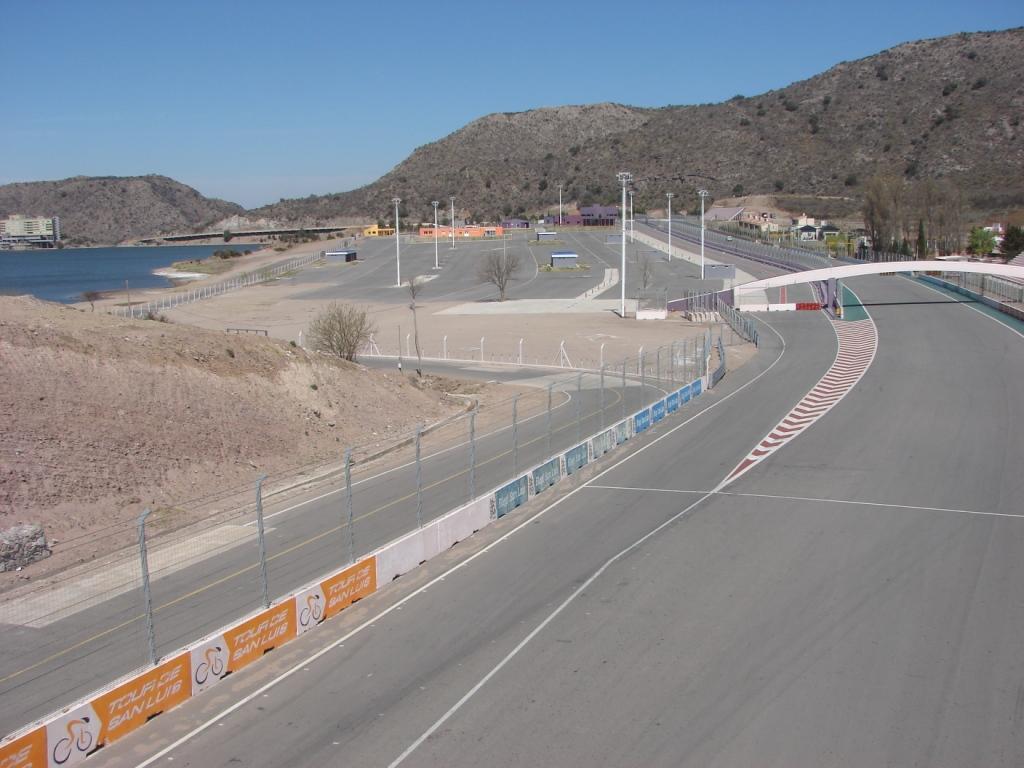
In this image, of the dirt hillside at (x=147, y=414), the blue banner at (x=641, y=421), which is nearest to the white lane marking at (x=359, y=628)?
the blue banner at (x=641, y=421)

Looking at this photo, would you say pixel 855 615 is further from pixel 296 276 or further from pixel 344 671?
pixel 296 276

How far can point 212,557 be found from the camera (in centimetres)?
1759

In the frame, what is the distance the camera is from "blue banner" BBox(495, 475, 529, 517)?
21422 mm

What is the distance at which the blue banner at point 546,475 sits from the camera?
919 inches

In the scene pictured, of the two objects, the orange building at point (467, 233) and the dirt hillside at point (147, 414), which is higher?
the orange building at point (467, 233)

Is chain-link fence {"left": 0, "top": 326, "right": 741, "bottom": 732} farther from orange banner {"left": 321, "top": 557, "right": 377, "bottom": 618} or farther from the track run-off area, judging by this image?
the track run-off area

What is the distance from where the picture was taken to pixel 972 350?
47.8 metres

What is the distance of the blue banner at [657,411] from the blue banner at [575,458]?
21.0ft

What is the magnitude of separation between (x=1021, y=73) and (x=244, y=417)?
650 feet

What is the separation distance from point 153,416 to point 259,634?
13.4 meters

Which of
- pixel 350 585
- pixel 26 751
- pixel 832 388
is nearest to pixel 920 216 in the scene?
pixel 832 388

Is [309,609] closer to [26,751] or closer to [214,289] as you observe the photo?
[26,751]

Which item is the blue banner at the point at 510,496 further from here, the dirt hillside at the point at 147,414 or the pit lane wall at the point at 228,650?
the dirt hillside at the point at 147,414

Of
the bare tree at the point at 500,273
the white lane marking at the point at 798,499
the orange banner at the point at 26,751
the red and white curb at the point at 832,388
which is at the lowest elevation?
the red and white curb at the point at 832,388
